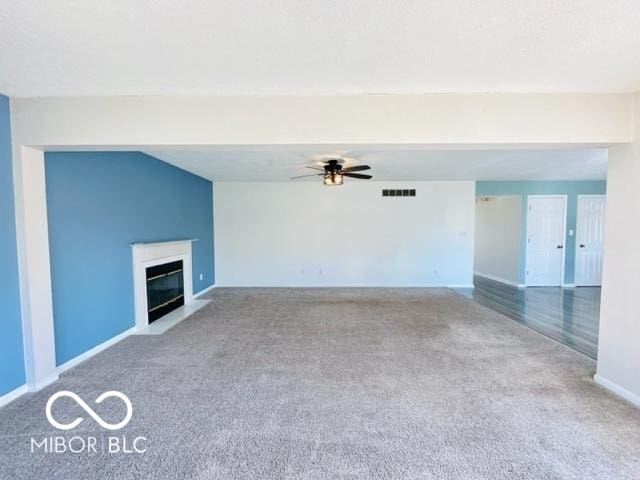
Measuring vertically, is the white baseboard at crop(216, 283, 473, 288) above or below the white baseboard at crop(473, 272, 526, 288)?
below

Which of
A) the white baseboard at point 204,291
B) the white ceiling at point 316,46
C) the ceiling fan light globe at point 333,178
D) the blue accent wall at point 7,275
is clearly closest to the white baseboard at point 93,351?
the blue accent wall at point 7,275

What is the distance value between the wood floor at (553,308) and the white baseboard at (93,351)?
534cm

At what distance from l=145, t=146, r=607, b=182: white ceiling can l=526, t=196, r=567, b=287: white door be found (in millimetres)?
707

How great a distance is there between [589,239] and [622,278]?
18.3 feet

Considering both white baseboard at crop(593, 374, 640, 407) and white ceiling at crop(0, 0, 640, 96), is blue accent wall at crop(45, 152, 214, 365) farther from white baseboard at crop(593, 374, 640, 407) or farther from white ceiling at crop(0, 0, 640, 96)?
white baseboard at crop(593, 374, 640, 407)

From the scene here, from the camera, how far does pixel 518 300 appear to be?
17.7ft

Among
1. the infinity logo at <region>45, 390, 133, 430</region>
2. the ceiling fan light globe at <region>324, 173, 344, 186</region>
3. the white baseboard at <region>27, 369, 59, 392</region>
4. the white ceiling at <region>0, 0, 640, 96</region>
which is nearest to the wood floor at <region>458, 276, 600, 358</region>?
the white ceiling at <region>0, 0, 640, 96</region>

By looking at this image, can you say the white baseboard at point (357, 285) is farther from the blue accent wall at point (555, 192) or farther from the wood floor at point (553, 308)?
the blue accent wall at point (555, 192)

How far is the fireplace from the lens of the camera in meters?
4.27

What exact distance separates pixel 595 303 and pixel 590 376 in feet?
11.3

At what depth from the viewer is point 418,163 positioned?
473 cm

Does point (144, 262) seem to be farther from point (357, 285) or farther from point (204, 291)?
point (357, 285)

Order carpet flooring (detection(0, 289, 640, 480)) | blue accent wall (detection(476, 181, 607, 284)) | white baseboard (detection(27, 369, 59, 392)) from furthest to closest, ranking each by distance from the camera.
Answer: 1. blue accent wall (detection(476, 181, 607, 284))
2. white baseboard (detection(27, 369, 59, 392))
3. carpet flooring (detection(0, 289, 640, 480))

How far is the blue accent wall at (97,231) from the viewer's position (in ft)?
9.29
